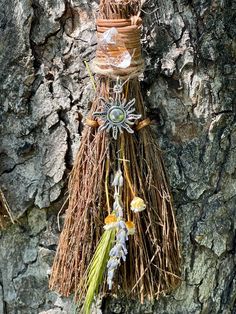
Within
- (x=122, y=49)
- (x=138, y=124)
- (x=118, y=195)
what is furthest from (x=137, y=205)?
(x=122, y=49)

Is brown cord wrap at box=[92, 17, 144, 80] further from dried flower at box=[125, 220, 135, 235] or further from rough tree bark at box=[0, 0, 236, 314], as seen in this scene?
dried flower at box=[125, 220, 135, 235]

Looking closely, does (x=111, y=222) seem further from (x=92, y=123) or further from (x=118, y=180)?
(x=92, y=123)

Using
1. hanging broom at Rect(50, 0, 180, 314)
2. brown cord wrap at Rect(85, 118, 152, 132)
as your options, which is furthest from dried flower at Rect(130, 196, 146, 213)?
brown cord wrap at Rect(85, 118, 152, 132)

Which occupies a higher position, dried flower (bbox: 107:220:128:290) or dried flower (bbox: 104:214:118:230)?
dried flower (bbox: 104:214:118:230)

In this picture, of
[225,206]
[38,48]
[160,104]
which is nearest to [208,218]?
[225,206]

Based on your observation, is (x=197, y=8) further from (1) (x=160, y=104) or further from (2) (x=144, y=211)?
(2) (x=144, y=211)

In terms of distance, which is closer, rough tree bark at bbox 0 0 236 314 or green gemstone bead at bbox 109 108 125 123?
green gemstone bead at bbox 109 108 125 123

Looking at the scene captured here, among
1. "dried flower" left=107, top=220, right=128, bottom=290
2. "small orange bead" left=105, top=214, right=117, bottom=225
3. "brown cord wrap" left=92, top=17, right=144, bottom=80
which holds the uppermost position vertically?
"brown cord wrap" left=92, top=17, right=144, bottom=80
